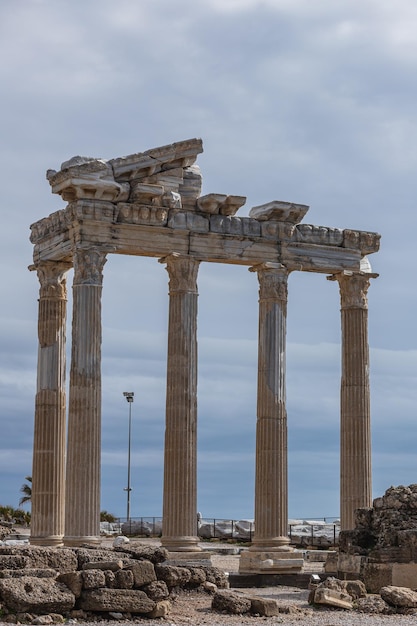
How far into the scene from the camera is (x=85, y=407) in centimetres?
3597

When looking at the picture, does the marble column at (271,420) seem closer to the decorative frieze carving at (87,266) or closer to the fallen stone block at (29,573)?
the decorative frieze carving at (87,266)

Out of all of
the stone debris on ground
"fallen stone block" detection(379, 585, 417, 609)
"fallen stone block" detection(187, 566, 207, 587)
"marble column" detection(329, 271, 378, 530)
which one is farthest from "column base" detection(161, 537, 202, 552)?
"fallen stone block" detection(379, 585, 417, 609)

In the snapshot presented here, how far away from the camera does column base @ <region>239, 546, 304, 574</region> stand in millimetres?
37031

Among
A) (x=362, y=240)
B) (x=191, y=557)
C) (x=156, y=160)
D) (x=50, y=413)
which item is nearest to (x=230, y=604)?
(x=191, y=557)

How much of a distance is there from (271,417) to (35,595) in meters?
16.8

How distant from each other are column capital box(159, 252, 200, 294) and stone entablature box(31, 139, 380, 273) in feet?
0.84

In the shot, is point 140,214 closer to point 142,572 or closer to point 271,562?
point 271,562

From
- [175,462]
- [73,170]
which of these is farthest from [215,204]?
[175,462]

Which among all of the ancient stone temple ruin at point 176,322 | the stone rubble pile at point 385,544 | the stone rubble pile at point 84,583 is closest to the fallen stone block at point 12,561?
the stone rubble pile at point 84,583

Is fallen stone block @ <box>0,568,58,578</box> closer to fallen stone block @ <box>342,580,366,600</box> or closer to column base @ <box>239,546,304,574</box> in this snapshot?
fallen stone block @ <box>342,580,366,600</box>

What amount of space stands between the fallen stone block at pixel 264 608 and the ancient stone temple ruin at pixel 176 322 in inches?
434

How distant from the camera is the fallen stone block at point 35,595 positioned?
22375mm

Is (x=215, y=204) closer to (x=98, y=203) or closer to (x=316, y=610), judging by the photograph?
(x=98, y=203)

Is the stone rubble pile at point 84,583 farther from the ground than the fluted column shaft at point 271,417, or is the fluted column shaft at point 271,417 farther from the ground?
the fluted column shaft at point 271,417
